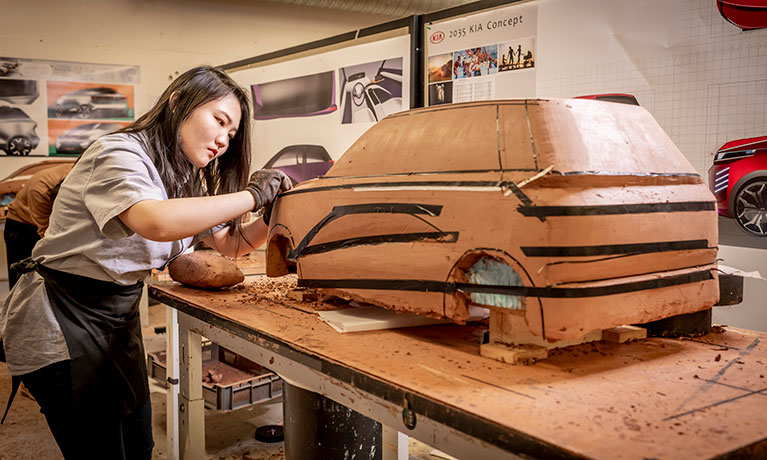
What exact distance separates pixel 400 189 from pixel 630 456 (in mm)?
817

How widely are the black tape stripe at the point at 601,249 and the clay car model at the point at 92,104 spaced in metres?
4.95

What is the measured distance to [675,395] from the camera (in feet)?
3.51

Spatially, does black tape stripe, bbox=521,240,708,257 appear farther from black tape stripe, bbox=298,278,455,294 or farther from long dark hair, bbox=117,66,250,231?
long dark hair, bbox=117,66,250,231

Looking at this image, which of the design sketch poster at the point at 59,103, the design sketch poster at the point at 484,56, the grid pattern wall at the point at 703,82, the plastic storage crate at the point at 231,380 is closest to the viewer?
the grid pattern wall at the point at 703,82

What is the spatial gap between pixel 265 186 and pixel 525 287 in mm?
938

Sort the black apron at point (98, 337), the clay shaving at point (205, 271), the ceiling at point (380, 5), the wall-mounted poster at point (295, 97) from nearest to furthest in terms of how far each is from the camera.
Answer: the black apron at point (98, 337) → the clay shaving at point (205, 271) → the wall-mounted poster at point (295, 97) → the ceiling at point (380, 5)

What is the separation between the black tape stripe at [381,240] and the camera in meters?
1.36

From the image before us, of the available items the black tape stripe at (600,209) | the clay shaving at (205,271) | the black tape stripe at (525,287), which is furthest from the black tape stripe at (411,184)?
the clay shaving at (205,271)

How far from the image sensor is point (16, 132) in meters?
4.96

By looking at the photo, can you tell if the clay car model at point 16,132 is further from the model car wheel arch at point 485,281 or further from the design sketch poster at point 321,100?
the model car wheel arch at point 485,281

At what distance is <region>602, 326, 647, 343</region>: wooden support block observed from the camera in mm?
1434

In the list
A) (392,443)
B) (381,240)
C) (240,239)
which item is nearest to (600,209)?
(381,240)

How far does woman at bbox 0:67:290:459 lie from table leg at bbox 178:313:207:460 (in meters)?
0.20

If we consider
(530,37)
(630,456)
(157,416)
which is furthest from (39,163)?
(630,456)
